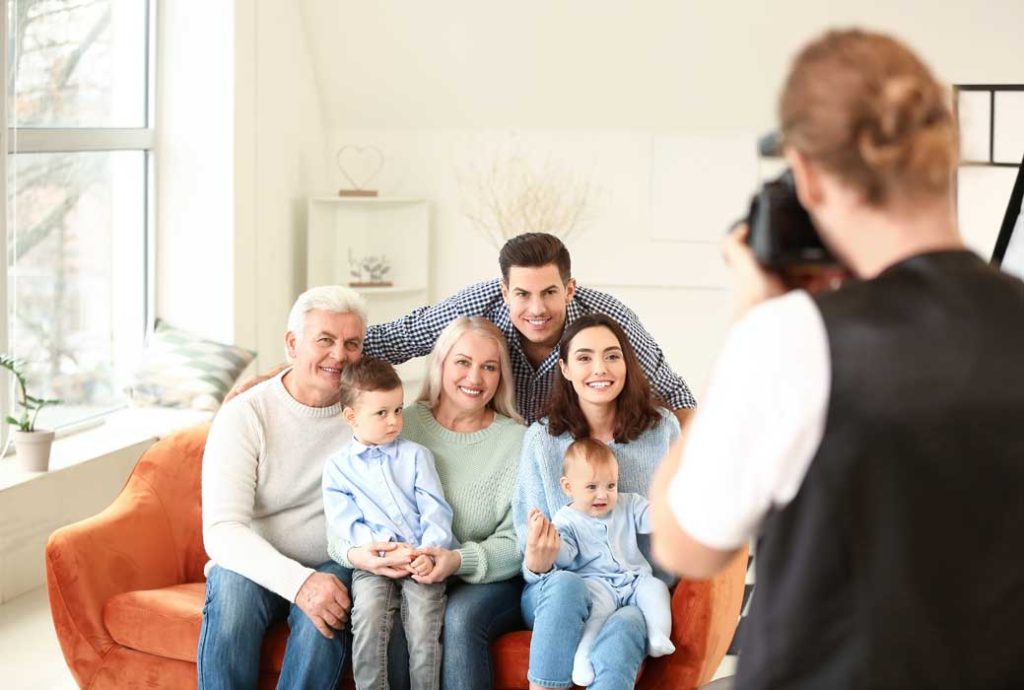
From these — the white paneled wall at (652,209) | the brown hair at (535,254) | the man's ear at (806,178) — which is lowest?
the man's ear at (806,178)

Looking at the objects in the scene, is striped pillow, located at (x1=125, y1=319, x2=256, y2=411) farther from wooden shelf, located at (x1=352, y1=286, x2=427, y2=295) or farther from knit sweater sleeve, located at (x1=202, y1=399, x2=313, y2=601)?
knit sweater sleeve, located at (x1=202, y1=399, x2=313, y2=601)

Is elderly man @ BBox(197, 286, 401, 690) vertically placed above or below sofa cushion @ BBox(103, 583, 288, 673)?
above

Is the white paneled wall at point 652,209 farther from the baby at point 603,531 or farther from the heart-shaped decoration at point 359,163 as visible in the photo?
the baby at point 603,531

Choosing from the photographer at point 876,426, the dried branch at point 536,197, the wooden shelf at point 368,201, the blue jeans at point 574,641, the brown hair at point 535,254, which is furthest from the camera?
the dried branch at point 536,197

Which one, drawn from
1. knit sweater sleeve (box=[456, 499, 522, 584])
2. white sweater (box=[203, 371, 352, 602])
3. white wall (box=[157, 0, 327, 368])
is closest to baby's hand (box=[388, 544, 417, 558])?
knit sweater sleeve (box=[456, 499, 522, 584])

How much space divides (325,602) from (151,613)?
0.44 meters

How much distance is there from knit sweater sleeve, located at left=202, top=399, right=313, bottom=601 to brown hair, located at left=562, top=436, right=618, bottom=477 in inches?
24.0

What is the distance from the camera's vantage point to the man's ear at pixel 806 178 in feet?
3.84

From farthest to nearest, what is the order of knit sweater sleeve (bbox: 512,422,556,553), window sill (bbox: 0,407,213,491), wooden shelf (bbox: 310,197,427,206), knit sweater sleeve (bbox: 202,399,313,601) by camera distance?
1. wooden shelf (bbox: 310,197,427,206)
2. window sill (bbox: 0,407,213,491)
3. knit sweater sleeve (bbox: 512,422,556,553)
4. knit sweater sleeve (bbox: 202,399,313,601)

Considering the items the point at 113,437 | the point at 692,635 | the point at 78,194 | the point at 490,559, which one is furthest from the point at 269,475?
the point at 78,194

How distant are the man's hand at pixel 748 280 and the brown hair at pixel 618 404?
175 centimetres

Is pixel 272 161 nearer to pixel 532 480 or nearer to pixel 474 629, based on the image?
pixel 532 480

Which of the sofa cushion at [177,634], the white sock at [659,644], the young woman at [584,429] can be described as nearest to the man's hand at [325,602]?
the sofa cushion at [177,634]

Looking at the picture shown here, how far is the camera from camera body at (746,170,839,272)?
124 centimetres
